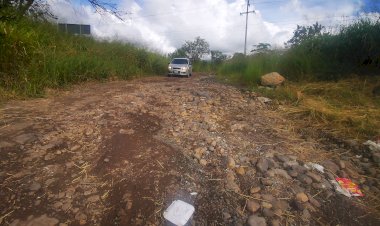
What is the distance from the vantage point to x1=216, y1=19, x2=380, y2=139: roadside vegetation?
3.64 meters

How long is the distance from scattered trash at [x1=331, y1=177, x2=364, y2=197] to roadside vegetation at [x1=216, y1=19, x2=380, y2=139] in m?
1.12

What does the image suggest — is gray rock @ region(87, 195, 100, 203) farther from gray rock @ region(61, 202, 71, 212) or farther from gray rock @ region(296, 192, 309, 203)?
gray rock @ region(296, 192, 309, 203)

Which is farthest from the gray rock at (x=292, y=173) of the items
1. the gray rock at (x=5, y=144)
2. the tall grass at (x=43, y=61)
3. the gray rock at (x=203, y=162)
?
the tall grass at (x=43, y=61)

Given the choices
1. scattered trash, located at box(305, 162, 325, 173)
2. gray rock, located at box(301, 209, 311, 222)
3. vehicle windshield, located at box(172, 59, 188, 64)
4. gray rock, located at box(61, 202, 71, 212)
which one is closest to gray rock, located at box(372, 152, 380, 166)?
scattered trash, located at box(305, 162, 325, 173)

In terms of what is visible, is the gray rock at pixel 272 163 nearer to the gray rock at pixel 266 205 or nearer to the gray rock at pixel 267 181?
the gray rock at pixel 267 181

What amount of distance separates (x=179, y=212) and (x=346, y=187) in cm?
155

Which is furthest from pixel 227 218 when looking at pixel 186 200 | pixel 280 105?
pixel 280 105

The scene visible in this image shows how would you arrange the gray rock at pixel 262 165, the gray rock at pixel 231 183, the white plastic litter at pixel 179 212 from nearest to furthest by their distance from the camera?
the white plastic litter at pixel 179 212 → the gray rock at pixel 231 183 → the gray rock at pixel 262 165

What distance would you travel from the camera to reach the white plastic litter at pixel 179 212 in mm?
1691

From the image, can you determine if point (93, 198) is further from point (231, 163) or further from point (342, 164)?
point (342, 164)

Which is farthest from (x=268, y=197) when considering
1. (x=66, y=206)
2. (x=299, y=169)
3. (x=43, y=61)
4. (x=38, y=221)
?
(x=43, y=61)

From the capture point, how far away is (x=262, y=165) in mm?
2340

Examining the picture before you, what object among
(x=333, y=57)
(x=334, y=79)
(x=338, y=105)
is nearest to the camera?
(x=338, y=105)

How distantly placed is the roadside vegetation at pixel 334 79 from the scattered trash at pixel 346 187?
112 cm
